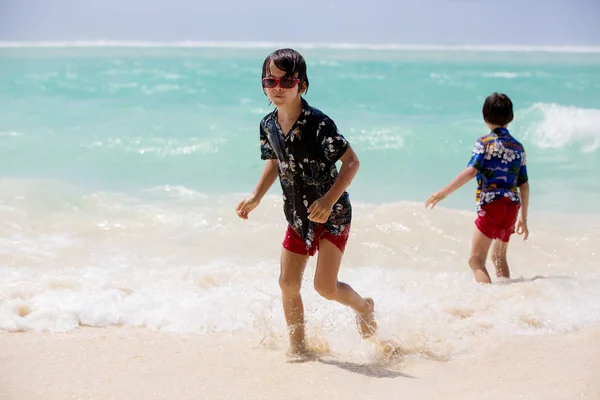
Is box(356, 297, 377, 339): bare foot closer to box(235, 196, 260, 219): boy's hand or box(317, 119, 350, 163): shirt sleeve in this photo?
box(235, 196, 260, 219): boy's hand

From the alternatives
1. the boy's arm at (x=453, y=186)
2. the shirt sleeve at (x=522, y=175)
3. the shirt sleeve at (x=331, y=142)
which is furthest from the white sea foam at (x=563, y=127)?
the shirt sleeve at (x=331, y=142)

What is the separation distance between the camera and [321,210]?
3.07 metres

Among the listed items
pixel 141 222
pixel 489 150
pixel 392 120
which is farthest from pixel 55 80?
pixel 489 150

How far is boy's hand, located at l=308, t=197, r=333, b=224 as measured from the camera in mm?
3074

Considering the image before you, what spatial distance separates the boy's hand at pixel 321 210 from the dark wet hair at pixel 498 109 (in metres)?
1.98

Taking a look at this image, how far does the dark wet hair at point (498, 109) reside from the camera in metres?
4.65

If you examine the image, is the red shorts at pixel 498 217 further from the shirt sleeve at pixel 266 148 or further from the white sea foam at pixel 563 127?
the white sea foam at pixel 563 127

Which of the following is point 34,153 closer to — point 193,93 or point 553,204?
point 553,204

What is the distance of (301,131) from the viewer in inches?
128

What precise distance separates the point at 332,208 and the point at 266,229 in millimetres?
3286

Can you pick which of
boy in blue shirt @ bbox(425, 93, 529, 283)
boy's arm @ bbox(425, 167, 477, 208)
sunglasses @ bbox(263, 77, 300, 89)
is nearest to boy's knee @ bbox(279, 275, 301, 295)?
sunglasses @ bbox(263, 77, 300, 89)

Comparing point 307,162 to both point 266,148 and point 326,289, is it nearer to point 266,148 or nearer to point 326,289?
point 266,148

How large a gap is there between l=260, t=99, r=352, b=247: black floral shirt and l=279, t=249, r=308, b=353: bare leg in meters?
0.11

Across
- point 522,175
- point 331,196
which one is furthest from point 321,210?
point 522,175
